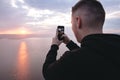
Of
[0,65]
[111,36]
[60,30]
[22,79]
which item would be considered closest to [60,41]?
[60,30]

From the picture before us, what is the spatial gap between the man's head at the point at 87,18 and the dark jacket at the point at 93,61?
0.50 feet

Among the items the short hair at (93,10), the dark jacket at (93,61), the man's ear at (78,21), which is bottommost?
the dark jacket at (93,61)

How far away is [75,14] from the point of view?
2551mm

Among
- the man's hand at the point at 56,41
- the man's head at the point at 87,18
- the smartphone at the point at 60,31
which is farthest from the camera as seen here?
the smartphone at the point at 60,31

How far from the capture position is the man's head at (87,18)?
8.07 ft

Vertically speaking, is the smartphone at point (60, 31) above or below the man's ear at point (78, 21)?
below

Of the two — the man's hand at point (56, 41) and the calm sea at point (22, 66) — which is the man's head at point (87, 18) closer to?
the man's hand at point (56, 41)

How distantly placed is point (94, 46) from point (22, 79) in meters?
77.8

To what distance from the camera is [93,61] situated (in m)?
2.22

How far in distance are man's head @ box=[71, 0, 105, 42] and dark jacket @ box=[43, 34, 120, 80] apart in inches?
6.1

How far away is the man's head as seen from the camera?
2461 millimetres

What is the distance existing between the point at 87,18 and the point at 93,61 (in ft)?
1.45

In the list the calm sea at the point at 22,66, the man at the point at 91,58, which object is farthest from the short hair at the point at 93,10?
the calm sea at the point at 22,66

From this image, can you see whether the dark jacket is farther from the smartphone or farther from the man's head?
the smartphone
